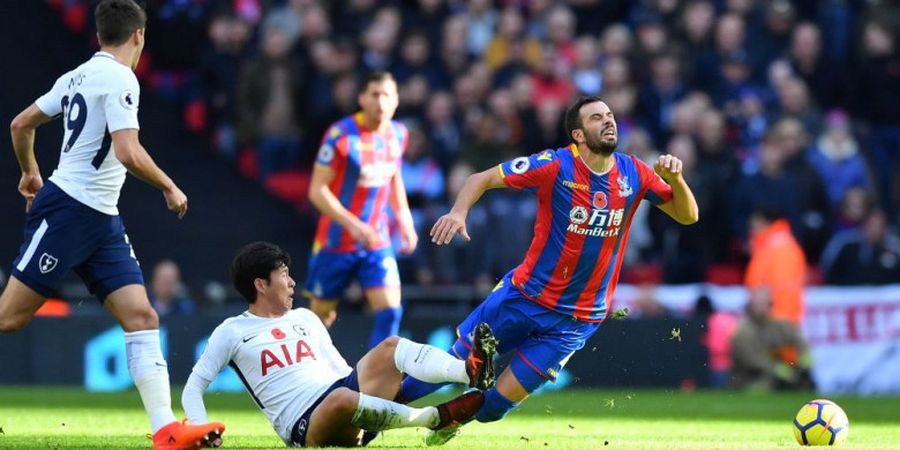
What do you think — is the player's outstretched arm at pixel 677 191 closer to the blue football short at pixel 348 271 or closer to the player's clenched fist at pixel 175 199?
the player's clenched fist at pixel 175 199

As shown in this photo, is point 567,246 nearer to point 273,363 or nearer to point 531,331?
point 531,331

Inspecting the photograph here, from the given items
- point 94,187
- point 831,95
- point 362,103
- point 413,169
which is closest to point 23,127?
point 94,187

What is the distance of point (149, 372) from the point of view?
323 inches

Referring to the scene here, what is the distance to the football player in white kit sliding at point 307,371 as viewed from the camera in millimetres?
8281

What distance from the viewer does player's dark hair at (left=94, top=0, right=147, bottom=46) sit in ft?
27.2

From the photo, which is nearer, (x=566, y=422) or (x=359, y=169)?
(x=566, y=422)

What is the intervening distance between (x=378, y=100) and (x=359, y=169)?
579mm

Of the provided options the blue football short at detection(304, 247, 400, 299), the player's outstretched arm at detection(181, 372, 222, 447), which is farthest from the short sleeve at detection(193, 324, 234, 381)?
the blue football short at detection(304, 247, 400, 299)

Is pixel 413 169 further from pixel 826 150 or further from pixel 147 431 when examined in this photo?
pixel 147 431

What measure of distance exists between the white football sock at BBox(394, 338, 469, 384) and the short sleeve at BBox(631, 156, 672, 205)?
1.68 metres

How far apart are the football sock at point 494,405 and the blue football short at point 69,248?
2.13 meters

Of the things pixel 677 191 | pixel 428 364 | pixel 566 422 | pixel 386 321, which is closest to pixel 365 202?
pixel 386 321

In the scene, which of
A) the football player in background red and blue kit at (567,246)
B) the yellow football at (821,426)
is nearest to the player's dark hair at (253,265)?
the football player in background red and blue kit at (567,246)

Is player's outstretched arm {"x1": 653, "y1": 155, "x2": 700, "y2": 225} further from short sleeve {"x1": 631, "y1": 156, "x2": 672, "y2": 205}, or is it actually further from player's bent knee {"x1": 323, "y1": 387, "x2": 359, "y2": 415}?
player's bent knee {"x1": 323, "y1": 387, "x2": 359, "y2": 415}
